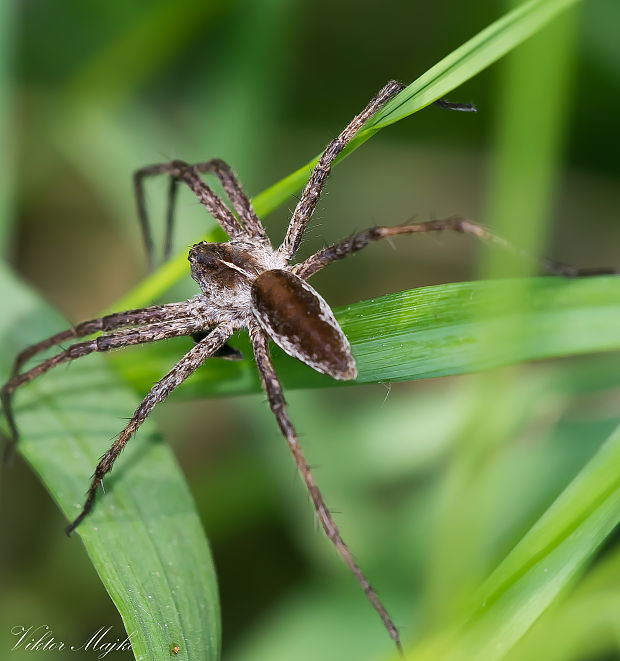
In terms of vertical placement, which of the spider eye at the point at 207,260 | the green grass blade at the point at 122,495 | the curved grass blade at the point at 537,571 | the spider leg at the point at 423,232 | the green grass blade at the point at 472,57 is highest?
the green grass blade at the point at 472,57

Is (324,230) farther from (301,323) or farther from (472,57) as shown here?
(472,57)

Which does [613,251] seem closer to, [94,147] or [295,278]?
[295,278]

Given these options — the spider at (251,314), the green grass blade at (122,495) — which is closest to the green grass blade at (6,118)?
the green grass blade at (122,495)

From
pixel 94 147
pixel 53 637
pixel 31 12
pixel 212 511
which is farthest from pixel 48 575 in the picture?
pixel 31 12

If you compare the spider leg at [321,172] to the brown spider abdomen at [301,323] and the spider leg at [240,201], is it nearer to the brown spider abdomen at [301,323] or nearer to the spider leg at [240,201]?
the spider leg at [240,201]

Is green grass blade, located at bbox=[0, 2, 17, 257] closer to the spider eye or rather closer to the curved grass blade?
the spider eye

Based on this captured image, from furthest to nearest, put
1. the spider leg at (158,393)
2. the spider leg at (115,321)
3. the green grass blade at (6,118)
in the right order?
the green grass blade at (6,118) → the spider leg at (115,321) → the spider leg at (158,393)

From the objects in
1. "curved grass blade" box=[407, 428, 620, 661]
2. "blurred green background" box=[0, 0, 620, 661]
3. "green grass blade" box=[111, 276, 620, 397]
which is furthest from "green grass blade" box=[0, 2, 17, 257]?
"curved grass blade" box=[407, 428, 620, 661]
